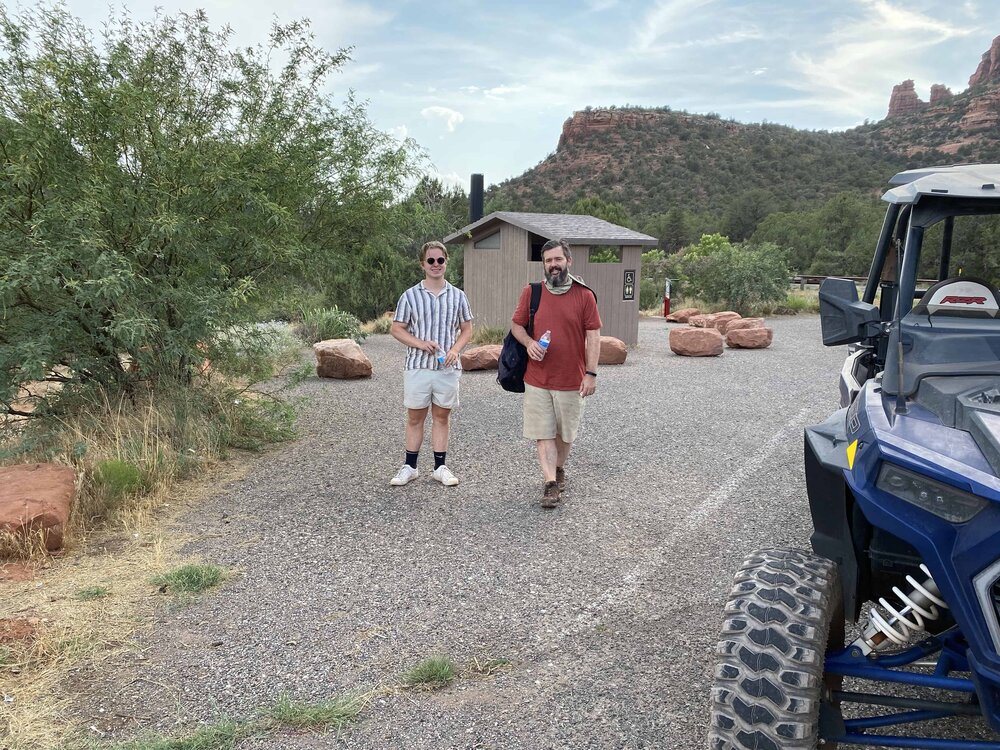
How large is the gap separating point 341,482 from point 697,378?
23.9ft

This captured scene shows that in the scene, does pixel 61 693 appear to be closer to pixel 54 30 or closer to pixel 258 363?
pixel 258 363

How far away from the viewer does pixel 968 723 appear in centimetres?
292

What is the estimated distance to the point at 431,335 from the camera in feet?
19.2

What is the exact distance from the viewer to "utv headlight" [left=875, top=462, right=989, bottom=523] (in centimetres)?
188

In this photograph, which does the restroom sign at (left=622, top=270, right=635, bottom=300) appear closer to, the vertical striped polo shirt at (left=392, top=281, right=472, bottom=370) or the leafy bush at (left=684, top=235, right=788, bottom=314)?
the leafy bush at (left=684, top=235, right=788, bottom=314)

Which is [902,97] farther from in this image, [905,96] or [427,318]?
[427,318]

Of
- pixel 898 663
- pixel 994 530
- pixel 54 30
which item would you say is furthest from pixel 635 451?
pixel 54 30

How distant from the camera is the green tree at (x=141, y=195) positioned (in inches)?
224

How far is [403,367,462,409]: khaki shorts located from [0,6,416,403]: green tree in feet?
5.59

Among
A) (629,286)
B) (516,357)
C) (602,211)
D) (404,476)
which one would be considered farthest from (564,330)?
(602,211)

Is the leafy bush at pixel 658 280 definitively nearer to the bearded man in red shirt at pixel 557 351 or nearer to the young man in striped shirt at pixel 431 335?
the young man in striped shirt at pixel 431 335

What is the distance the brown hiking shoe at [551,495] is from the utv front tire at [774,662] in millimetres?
3104

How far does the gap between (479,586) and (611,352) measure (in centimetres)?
945

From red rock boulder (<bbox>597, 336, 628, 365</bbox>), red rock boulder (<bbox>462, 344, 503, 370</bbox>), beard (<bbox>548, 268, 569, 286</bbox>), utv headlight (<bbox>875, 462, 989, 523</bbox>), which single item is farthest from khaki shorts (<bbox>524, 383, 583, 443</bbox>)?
red rock boulder (<bbox>597, 336, 628, 365</bbox>)
